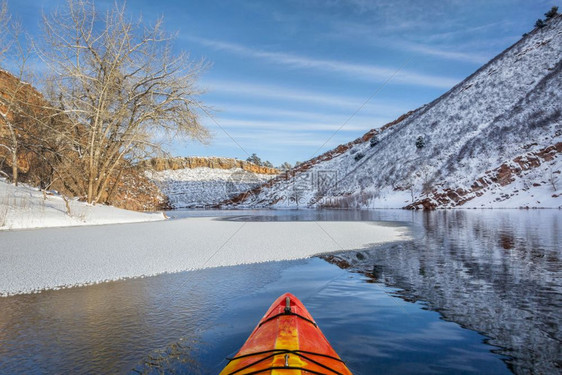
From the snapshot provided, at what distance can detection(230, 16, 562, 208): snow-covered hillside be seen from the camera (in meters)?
40.8

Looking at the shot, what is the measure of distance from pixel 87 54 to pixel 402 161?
50.7m

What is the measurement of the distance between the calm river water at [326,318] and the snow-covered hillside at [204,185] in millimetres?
69686

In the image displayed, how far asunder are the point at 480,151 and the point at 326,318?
51949mm

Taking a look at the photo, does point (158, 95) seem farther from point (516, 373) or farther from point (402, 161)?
point (402, 161)

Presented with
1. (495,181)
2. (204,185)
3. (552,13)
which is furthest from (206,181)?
(552,13)

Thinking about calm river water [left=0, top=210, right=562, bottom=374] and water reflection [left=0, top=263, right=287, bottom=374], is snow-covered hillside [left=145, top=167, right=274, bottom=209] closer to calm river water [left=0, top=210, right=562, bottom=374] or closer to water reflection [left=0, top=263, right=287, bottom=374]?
water reflection [left=0, top=263, right=287, bottom=374]

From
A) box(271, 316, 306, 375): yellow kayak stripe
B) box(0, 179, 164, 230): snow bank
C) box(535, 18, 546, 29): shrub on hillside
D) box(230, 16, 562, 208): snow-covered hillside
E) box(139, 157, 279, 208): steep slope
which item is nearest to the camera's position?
box(271, 316, 306, 375): yellow kayak stripe

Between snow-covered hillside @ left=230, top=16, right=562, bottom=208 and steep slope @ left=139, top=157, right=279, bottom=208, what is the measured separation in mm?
16779

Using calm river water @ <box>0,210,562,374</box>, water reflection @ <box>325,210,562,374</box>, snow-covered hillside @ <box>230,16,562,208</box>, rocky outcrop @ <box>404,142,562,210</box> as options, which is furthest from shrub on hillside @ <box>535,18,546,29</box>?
calm river water @ <box>0,210,562,374</box>

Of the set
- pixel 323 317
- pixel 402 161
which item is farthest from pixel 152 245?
pixel 402 161

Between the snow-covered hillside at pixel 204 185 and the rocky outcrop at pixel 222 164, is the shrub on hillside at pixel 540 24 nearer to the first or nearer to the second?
the snow-covered hillside at pixel 204 185

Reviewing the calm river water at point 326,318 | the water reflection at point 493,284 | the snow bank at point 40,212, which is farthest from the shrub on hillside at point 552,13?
the snow bank at point 40,212

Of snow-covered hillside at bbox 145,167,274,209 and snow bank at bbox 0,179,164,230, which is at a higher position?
snow-covered hillside at bbox 145,167,274,209

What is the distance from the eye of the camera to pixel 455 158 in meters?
50.4
